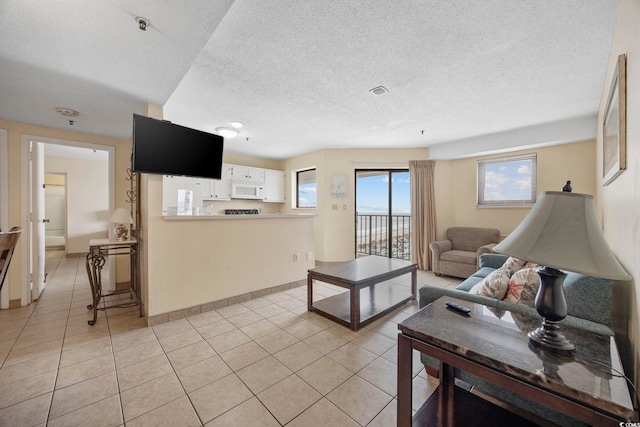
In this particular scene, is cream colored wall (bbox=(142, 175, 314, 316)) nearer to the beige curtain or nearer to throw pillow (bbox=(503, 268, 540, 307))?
the beige curtain

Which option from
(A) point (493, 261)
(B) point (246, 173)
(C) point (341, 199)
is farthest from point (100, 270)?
(A) point (493, 261)

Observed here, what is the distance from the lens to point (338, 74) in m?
2.30

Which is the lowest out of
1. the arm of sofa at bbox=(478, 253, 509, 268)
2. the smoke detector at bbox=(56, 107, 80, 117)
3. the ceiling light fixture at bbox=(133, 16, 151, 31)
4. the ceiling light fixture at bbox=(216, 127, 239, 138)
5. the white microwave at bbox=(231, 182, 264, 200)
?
the arm of sofa at bbox=(478, 253, 509, 268)

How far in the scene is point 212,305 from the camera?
9.43 feet

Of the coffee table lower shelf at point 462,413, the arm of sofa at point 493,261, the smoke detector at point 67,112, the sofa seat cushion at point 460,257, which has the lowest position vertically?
the coffee table lower shelf at point 462,413

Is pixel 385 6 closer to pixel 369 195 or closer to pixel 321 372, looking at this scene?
pixel 321 372

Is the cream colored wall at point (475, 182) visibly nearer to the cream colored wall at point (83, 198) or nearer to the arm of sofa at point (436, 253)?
the arm of sofa at point (436, 253)

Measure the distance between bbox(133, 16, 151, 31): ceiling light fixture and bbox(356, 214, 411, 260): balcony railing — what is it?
4284 mm

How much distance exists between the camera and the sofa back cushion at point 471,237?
4.27 metres

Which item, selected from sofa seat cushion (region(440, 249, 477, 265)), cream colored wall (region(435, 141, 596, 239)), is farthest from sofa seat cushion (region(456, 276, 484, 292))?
cream colored wall (region(435, 141, 596, 239))

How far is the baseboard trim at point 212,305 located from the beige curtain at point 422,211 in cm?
262

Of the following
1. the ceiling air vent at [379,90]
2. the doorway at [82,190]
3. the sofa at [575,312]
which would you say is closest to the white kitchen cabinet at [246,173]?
the doorway at [82,190]

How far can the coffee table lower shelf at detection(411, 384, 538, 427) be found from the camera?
3.90 ft

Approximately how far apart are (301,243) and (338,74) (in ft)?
7.73
